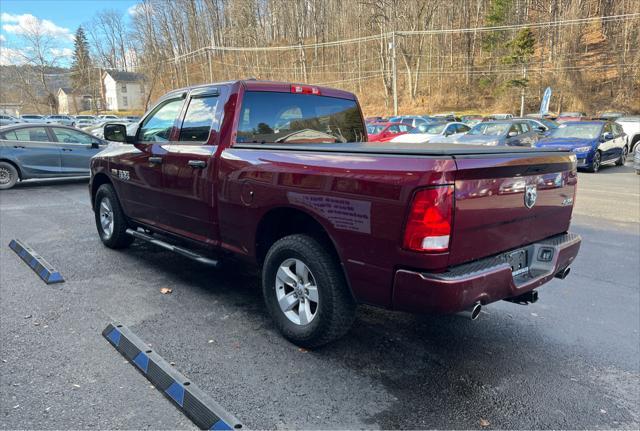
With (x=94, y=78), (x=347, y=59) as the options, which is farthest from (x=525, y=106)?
(x=94, y=78)

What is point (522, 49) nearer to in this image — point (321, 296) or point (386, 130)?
point (386, 130)

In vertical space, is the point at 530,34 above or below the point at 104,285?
above

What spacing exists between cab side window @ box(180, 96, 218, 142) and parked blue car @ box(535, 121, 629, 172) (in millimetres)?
13717

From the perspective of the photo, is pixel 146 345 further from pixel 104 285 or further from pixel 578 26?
A: pixel 578 26

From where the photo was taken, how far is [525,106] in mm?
45156

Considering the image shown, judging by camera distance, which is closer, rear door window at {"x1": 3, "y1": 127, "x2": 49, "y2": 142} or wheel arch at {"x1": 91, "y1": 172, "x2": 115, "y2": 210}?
wheel arch at {"x1": 91, "y1": 172, "x2": 115, "y2": 210}

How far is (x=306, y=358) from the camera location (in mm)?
3354

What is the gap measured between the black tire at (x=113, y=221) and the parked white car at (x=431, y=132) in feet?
38.0

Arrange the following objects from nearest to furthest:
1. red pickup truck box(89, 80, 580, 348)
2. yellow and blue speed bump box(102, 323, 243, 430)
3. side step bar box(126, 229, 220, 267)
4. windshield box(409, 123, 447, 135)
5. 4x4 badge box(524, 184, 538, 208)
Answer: yellow and blue speed bump box(102, 323, 243, 430) < red pickup truck box(89, 80, 580, 348) < 4x4 badge box(524, 184, 538, 208) < side step bar box(126, 229, 220, 267) < windshield box(409, 123, 447, 135)

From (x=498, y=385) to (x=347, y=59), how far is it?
2524 inches

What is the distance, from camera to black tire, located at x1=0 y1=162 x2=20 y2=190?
11.8 m

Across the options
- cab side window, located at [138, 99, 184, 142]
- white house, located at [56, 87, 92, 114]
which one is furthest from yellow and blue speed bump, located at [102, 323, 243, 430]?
white house, located at [56, 87, 92, 114]

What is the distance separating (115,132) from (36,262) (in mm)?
1743

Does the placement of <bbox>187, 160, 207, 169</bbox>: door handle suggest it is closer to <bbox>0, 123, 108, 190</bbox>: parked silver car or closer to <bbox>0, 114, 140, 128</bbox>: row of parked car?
<bbox>0, 123, 108, 190</bbox>: parked silver car
